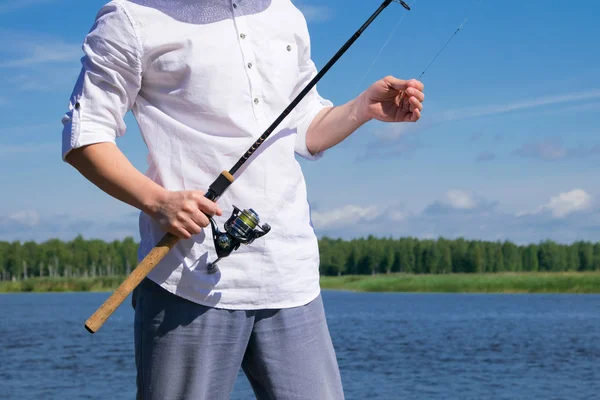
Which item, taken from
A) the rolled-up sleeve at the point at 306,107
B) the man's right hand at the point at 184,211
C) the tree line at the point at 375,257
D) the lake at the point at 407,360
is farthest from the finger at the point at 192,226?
the tree line at the point at 375,257

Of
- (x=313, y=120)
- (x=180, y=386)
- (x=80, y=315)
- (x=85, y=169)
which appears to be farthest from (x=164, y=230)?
(x=80, y=315)

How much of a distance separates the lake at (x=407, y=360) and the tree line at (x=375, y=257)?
4721cm

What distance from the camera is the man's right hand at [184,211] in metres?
2.01

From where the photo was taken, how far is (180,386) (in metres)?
2.16

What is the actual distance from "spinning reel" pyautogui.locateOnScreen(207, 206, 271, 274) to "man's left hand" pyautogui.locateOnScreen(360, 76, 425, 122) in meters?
0.52

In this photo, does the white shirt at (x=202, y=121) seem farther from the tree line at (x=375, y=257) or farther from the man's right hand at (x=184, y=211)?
the tree line at (x=375, y=257)

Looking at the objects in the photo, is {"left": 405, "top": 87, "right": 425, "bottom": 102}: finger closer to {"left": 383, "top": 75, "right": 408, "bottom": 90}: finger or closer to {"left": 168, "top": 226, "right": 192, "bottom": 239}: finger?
{"left": 383, "top": 75, "right": 408, "bottom": 90}: finger

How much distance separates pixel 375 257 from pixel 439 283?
15431 millimetres

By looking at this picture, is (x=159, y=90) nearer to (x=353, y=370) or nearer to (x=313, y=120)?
(x=313, y=120)

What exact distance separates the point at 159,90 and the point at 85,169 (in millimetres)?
299

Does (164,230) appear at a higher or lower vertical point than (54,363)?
higher

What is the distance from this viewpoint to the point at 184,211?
2.02m

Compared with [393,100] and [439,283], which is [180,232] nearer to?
[393,100]

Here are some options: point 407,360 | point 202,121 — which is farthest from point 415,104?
point 407,360
